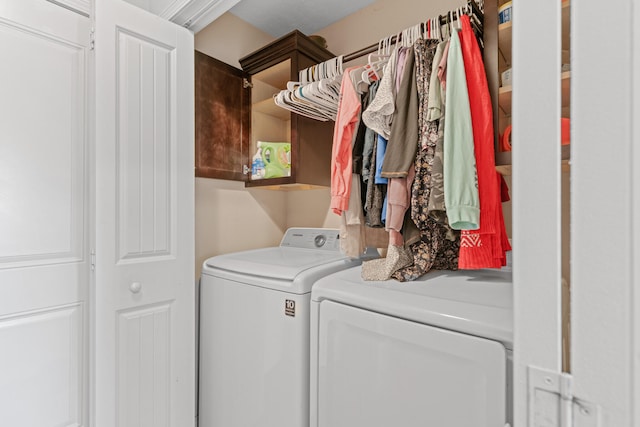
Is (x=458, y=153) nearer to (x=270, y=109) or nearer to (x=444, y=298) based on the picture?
(x=444, y=298)

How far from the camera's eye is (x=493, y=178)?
1.01 meters

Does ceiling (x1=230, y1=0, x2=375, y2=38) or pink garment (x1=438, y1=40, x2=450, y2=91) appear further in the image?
ceiling (x1=230, y1=0, x2=375, y2=38)

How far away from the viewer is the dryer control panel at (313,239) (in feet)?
6.18

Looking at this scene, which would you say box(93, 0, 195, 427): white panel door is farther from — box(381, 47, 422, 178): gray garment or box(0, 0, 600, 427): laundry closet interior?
box(381, 47, 422, 178): gray garment

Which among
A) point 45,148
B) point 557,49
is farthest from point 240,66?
point 557,49

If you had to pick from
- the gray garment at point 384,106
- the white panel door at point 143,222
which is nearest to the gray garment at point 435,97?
the gray garment at point 384,106

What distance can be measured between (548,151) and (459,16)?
41.2 inches

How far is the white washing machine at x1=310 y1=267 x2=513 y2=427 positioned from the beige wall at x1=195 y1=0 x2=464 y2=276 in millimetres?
1017

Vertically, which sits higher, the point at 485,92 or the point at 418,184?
the point at 485,92

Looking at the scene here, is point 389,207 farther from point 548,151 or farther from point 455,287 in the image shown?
point 548,151

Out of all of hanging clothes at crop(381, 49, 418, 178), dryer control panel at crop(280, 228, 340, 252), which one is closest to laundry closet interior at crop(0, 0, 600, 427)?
hanging clothes at crop(381, 49, 418, 178)

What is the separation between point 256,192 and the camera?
2.23m

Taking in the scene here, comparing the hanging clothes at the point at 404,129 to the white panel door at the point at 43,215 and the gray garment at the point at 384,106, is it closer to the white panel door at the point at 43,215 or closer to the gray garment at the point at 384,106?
the gray garment at the point at 384,106

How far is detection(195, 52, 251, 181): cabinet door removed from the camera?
184 centimetres
